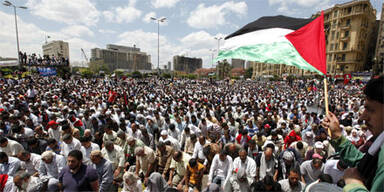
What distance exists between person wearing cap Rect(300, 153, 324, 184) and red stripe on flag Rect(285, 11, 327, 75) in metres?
2.04

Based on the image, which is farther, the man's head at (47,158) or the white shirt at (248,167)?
the white shirt at (248,167)

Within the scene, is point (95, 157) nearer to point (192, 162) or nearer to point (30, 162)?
point (30, 162)

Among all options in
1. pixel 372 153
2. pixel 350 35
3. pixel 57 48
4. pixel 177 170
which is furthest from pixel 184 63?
pixel 372 153

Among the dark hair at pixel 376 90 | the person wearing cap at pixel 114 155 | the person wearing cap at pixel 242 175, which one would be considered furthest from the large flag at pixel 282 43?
the person wearing cap at pixel 114 155

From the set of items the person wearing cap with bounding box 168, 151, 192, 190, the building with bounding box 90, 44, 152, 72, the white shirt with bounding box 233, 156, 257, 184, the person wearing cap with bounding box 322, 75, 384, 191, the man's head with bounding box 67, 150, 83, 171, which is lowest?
the person wearing cap with bounding box 168, 151, 192, 190

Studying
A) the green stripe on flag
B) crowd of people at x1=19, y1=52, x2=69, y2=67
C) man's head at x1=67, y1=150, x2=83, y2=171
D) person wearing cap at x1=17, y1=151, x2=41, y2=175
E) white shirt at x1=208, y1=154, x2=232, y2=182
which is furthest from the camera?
crowd of people at x1=19, y1=52, x2=69, y2=67

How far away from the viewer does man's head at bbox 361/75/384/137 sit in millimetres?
1052

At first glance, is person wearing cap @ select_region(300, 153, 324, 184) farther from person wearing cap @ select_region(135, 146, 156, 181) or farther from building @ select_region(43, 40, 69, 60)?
building @ select_region(43, 40, 69, 60)

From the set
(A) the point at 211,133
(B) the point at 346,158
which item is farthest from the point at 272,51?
(A) the point at 211,133

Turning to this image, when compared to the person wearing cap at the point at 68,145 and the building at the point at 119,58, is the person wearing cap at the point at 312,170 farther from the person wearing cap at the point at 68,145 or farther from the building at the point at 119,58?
the building at the point at 119,58

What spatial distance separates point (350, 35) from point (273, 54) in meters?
59.7

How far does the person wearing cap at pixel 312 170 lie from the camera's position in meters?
3.73

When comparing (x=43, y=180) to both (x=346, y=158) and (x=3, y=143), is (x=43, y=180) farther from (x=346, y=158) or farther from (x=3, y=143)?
(x=346, y=158)

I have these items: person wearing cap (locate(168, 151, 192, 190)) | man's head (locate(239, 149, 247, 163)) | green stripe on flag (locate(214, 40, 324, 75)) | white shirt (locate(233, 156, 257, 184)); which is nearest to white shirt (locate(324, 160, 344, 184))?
white shirt (locate(233, 156, 257, 184))
